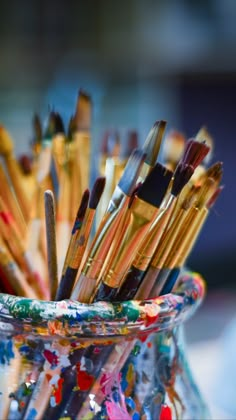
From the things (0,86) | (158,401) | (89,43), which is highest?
(158,401)

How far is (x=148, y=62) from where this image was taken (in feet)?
4.06

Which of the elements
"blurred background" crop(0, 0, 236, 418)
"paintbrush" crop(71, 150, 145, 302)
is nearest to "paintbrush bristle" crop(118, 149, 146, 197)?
"paintbrush" crop(71, 150, 145, 302)

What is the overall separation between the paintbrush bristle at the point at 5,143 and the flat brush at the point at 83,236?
0.09 meters

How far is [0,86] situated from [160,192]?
107cm

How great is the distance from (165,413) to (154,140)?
0.10 metres

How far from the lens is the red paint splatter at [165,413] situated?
0.21 m

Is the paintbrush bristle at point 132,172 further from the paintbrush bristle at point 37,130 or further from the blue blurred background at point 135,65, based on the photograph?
the blue blurred background at point 135,65

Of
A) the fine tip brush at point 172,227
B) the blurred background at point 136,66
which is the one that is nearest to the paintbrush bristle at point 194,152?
the fine tip brush at point 172,227

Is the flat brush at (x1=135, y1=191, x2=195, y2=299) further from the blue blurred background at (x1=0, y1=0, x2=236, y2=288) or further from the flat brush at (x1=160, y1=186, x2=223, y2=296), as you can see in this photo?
A: the blue blurred background at (x1=0, y1=0, x2=236, y2=288)

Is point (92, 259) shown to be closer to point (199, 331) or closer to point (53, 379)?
point (53, 379)

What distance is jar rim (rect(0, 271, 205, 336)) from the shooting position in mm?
187

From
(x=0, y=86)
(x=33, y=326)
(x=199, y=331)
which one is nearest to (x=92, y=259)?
(x=33, y=326)

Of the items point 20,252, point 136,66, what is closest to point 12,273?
point 20,252

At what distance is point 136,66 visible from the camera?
1266 millimetres
